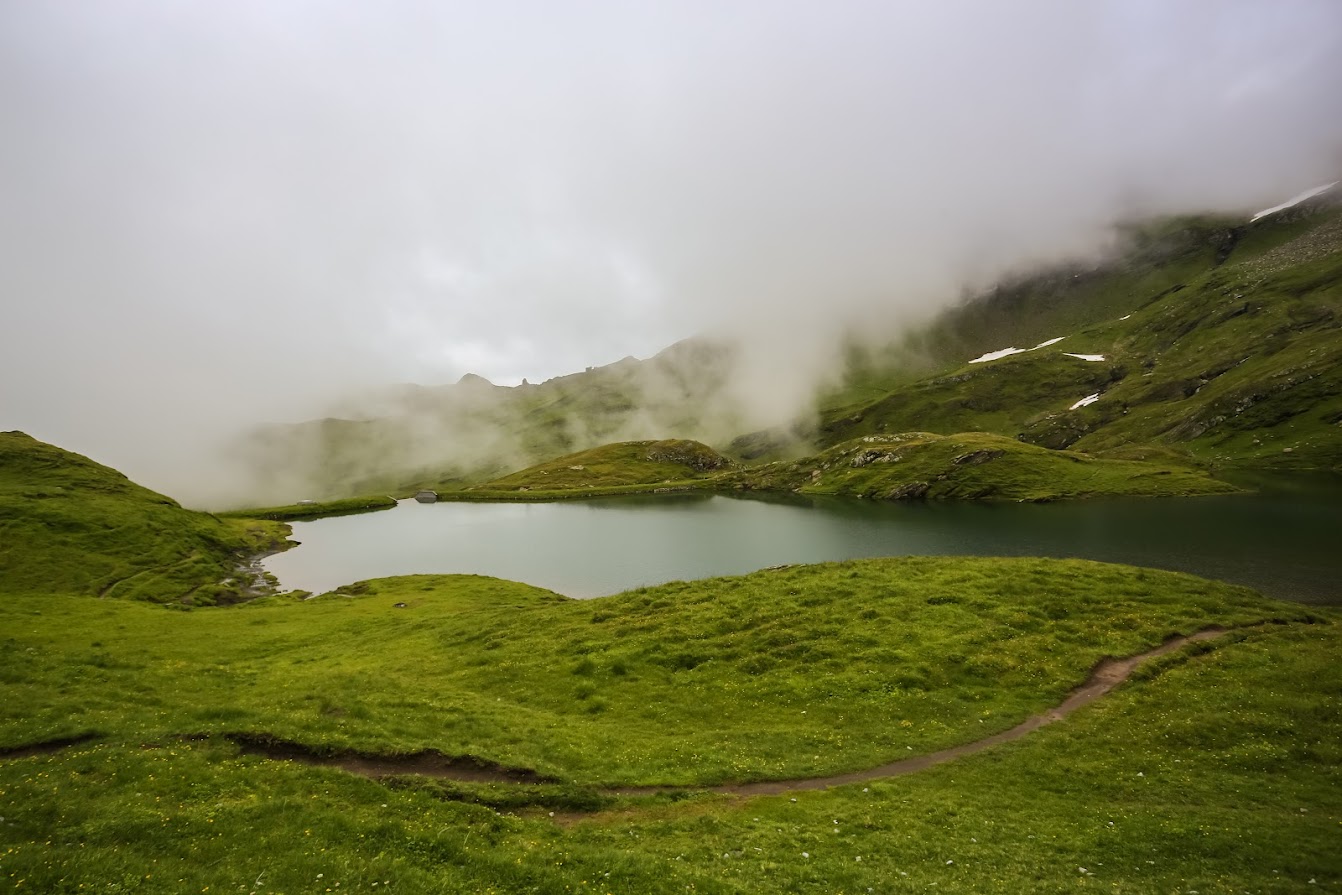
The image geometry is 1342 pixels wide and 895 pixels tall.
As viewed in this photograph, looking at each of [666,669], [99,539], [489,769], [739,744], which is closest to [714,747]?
[739,744]

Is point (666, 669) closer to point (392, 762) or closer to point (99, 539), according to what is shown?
point (392, 762)

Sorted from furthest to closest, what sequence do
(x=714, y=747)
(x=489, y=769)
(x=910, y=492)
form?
1. (x=910, y=492)
2. (x=714, y=747)
3. (x=489, y=769)

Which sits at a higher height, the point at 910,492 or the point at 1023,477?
the point at 1023,477

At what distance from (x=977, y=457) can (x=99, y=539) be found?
216508 millimetres

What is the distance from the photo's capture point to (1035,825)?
64.0 ft

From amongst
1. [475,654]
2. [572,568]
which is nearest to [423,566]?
[572,568]

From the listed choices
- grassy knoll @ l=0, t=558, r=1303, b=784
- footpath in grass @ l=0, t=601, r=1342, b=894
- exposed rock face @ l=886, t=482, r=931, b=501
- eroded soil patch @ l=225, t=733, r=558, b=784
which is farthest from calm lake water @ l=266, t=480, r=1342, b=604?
footpath in grass @ l=0, t=601, r=1342, b=894

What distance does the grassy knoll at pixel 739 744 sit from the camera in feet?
51.2

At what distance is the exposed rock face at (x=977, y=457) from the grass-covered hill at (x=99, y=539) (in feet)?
631

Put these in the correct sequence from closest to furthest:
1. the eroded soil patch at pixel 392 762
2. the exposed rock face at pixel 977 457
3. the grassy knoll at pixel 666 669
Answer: the eroded soil patch at pixel 392 762
the grassy knoll at pixel 666 669
the exposed rock face at pixel 977 457

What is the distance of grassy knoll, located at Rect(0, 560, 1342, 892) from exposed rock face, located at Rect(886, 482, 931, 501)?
14391cm

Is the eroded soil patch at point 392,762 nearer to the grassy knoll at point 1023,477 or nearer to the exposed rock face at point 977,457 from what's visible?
the grassy knoll at point 1023,477

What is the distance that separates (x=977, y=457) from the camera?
188875 millimetres

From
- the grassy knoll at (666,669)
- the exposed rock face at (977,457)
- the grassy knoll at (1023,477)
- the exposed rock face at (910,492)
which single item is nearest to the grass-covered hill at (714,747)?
the grassy knoll at (666,669)
